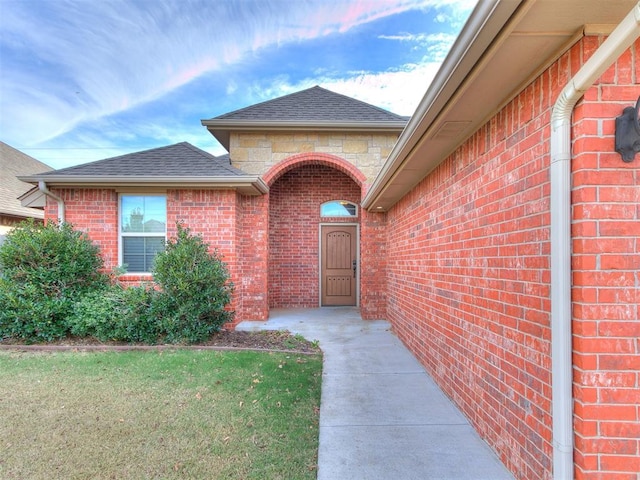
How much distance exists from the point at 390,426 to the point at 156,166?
6390 mm

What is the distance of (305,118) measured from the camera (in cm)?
775

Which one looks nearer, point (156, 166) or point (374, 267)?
point (156, 166)

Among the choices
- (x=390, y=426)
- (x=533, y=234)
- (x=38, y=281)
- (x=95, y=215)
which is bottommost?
(x=390, y=426)

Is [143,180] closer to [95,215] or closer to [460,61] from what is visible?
[95,215]

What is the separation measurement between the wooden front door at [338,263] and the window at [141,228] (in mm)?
4367

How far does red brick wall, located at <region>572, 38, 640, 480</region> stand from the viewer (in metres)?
1.63

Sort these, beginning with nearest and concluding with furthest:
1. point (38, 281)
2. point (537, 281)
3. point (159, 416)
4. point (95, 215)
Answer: point (537, 281)
point (159, 416)
point (38, 281)
point (95, 215)

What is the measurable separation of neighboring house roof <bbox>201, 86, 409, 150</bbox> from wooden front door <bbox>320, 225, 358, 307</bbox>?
9.82 ft

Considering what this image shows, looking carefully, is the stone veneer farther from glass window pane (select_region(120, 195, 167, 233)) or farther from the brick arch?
glass window pane (select_region(120, 195, 167, 233))

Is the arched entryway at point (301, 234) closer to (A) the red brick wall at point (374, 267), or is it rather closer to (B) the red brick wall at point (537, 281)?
(A) the red brick wall at point (374, 267)

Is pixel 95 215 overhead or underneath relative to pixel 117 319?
overhead

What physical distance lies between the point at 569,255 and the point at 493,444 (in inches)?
70.4

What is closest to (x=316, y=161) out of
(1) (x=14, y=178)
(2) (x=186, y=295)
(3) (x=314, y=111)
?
(3) (x=314, y=111)

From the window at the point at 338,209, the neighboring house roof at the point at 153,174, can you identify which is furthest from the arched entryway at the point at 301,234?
the neighboring house roof at the point at 153,174
